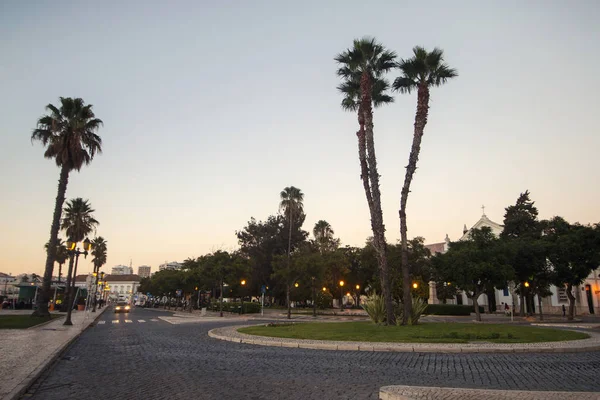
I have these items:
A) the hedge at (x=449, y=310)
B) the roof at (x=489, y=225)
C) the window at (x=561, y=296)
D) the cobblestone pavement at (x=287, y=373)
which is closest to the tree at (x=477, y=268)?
the hedge at (x=449, y=310)

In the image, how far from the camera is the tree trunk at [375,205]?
22266mm

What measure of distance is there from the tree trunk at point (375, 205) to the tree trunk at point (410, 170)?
0.98 meters

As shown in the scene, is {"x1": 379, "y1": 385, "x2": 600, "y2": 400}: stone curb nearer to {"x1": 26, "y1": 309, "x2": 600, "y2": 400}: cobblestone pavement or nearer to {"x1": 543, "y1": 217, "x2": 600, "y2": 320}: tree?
{"x1": 26, "y1": 309, "x2": 600, "y2": 400}: cobblestone pavement

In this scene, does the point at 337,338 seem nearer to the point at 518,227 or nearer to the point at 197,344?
the point at 197,344

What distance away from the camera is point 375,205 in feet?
76.4

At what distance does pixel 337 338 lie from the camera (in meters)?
16.6

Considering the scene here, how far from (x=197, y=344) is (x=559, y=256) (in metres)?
36.5

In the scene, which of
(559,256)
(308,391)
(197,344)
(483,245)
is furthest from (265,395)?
(559,256)

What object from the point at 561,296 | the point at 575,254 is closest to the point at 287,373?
the point at 575,254

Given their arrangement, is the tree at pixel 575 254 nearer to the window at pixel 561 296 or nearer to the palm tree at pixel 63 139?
the window at pixel 561 296

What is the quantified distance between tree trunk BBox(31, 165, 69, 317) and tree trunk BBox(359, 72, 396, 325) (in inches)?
967

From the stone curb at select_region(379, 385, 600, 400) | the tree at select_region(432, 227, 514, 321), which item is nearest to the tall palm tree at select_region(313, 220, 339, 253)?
the tree at select_region(432, 227, 514, 321)

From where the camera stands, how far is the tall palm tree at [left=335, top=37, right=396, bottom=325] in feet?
75.3

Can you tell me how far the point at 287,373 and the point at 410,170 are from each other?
17455 mm
